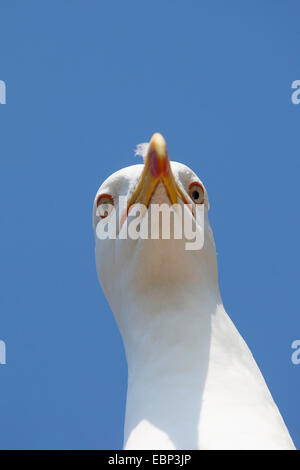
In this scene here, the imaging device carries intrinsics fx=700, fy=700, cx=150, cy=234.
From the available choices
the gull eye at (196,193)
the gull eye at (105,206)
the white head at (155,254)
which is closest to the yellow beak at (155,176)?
the white head at (155,254)

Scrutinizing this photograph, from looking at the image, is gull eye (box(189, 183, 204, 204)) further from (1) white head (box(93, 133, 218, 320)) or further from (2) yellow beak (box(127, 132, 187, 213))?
(2) yellow beak (box(127, 132, 187, 213))

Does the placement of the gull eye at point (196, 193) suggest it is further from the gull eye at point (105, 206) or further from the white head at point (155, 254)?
the gull eye at point (105, 206)

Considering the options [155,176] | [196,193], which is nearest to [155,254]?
[155,176]

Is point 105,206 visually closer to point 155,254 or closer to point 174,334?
point 155,254

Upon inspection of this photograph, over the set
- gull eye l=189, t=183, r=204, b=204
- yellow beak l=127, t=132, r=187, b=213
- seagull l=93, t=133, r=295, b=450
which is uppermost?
gull eye l=189, t=183, r=204, b=204

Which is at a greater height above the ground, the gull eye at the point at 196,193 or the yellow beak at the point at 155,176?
the gull eye at the point at 196,193

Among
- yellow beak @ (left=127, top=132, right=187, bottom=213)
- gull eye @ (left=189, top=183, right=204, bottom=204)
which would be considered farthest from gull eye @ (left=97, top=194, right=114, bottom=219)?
gull eye @ (left=189, top=183, right=204, bottom=204)
